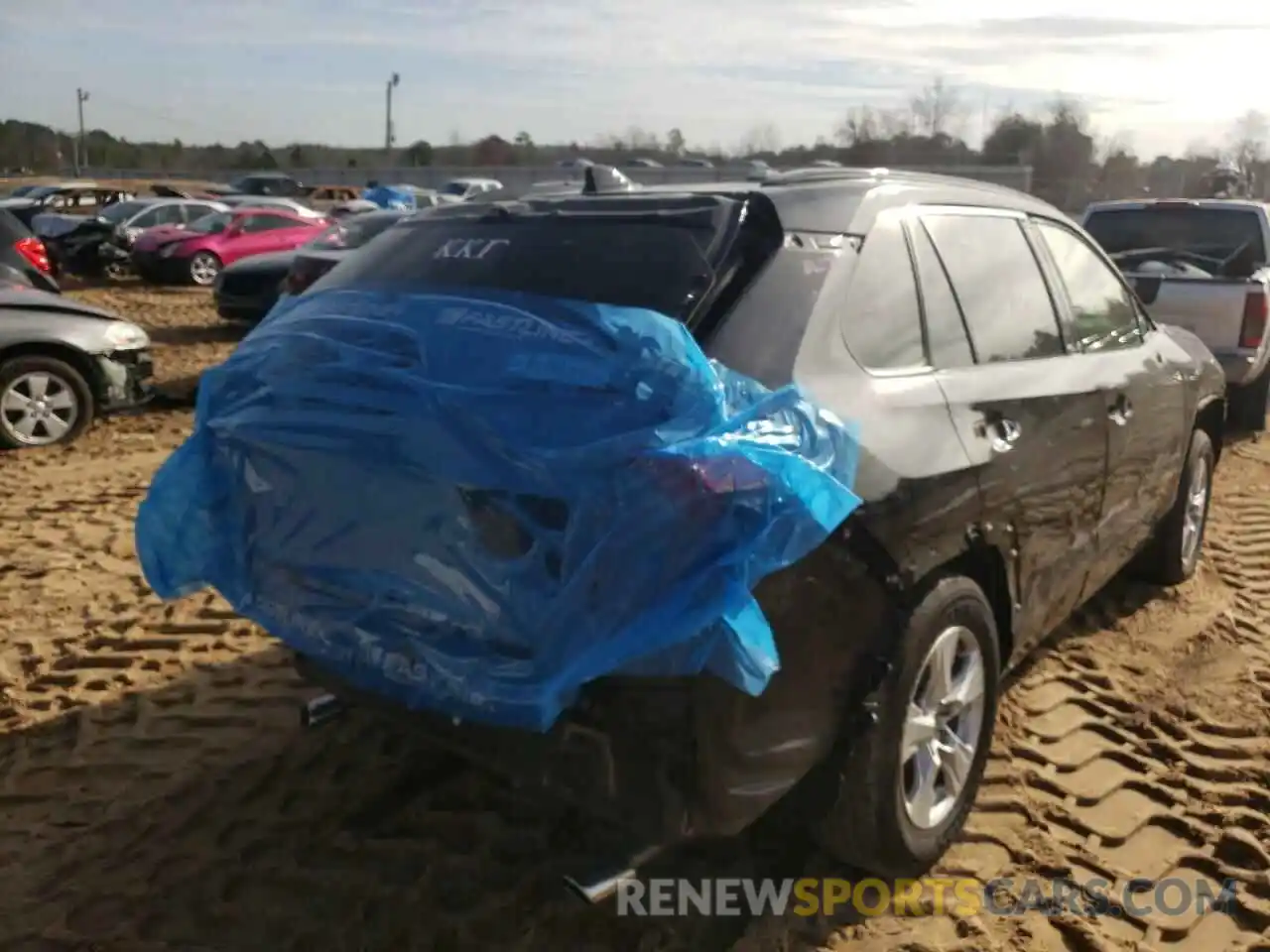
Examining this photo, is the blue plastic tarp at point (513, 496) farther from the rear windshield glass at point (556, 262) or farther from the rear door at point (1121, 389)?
the rear door at point (1121, 389)

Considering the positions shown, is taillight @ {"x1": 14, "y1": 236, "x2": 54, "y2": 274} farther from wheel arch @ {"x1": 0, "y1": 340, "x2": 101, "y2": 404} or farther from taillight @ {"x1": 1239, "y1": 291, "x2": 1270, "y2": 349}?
taillight @ {"x1": 1239, "y1": 291, "x2": 1270, "y2": 349}

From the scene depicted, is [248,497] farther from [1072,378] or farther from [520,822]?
[1072,378]

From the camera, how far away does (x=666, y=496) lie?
2287 millimetres

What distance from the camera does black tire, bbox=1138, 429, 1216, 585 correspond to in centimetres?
522

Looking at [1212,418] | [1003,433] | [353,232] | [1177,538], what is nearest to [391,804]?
[1003,433]

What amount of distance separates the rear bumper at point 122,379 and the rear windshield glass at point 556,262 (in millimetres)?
5601

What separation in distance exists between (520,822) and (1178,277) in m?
7.01

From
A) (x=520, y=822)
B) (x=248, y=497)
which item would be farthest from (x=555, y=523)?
(x=520, y=822)

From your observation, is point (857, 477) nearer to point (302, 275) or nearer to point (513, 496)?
point (513, 496)

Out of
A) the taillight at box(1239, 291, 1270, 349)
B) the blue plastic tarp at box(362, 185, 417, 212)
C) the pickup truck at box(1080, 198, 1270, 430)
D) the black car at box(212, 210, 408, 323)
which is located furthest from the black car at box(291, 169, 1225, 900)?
the blue plastic tarp at box(362, 185, 417, 212)

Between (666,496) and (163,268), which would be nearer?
(666,496)

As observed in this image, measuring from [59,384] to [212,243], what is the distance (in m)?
12.3

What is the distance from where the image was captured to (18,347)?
7.74 meters

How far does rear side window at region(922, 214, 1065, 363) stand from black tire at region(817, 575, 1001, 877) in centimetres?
79
